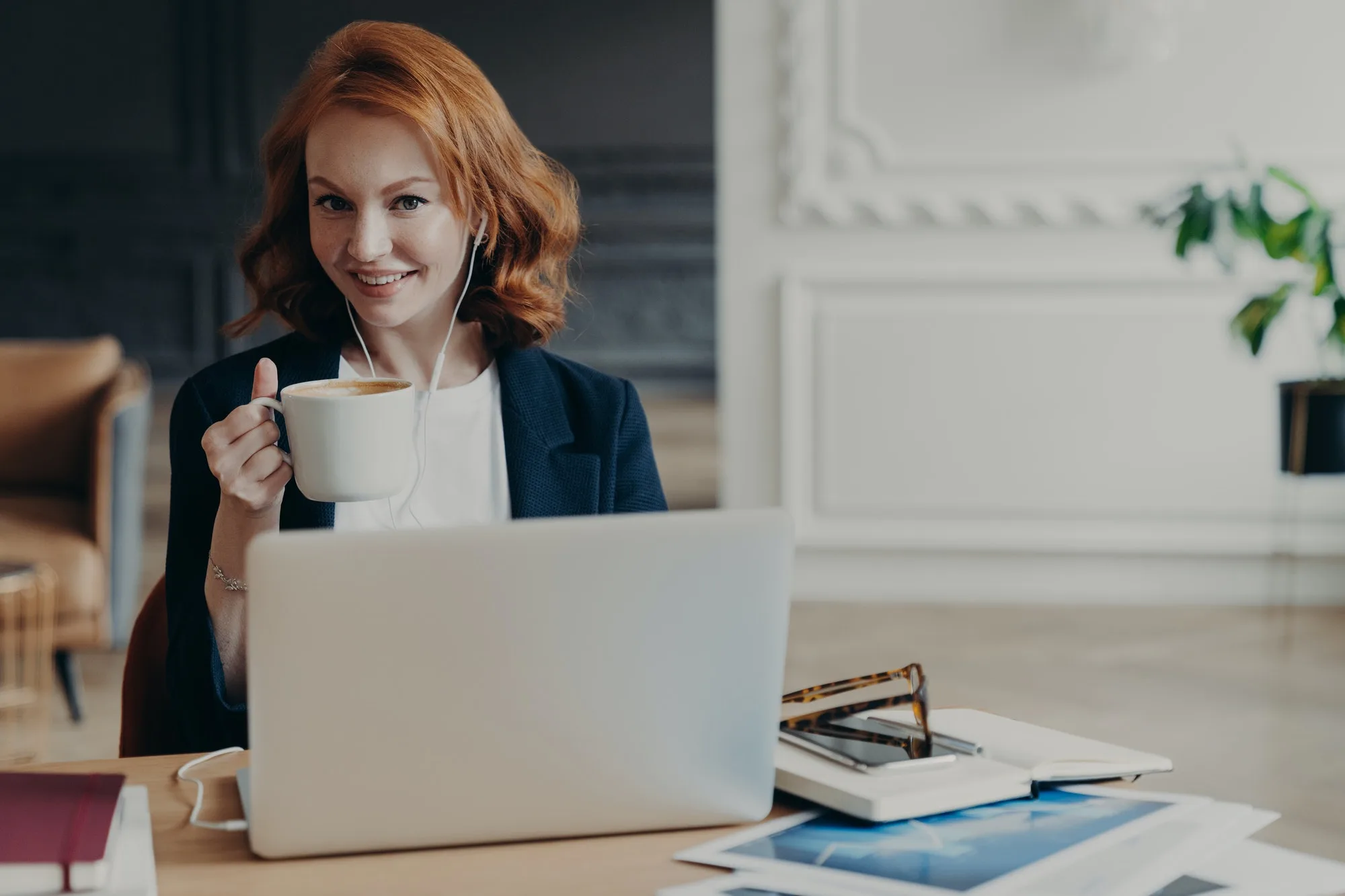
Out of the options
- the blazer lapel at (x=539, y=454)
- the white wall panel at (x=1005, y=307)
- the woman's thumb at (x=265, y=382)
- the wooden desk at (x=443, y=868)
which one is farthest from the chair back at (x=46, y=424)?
the wooden desk at (x=443, y=868)

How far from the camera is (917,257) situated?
4137 mm

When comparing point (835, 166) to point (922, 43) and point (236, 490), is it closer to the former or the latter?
point (922, 43)

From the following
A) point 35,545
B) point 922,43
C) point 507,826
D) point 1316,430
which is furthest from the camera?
point 922,43

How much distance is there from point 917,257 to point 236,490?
3.30 m

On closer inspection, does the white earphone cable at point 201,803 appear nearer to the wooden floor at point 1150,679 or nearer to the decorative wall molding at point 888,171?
the wooden floor at point 1150,679

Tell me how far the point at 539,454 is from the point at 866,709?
56 cm

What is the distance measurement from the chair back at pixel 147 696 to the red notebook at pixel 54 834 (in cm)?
41

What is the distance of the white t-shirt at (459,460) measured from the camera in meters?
1.38

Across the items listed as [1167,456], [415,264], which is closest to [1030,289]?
[1167,456]

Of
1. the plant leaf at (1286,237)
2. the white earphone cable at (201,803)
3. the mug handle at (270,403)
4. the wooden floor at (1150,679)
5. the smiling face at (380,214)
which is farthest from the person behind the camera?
the plant leaf at (1286,237)

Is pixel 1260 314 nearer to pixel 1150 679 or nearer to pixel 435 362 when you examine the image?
pixel 1150 679

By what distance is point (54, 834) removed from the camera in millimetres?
764

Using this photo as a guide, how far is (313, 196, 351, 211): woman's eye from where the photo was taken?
1.30 metres

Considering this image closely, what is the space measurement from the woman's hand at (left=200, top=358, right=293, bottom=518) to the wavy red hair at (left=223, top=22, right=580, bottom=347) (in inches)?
12.9
